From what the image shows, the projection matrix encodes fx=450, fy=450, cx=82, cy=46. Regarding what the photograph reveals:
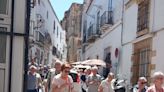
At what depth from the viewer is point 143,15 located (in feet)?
48.6

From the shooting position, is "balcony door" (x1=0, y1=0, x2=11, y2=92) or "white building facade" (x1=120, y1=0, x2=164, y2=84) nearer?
"balcony door" (x1=0, y1=0, x2=11, y2=92)

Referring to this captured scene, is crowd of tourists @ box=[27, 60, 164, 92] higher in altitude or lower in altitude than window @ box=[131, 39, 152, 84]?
lower

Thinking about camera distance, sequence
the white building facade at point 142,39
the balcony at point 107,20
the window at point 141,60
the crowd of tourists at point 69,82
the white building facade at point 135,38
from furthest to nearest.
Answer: the balcony at point 107,20, the window at point 141,60, the white building facade at point 135,38, the white building facade at point 142,39, the crowd of tourists at point 69,82

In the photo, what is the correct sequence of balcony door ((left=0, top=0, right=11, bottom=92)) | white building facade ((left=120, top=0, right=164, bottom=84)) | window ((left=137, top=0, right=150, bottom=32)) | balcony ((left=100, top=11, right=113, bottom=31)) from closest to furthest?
balcony door ((left=0, top=0, right=11, bottom=92))
white building facade ((left=120, top=0, right=164, bottom=84))
window ((left=137, top=0, right=150, bottom=32))
balcony ((left=100, top=11, right=113, bottom=31))

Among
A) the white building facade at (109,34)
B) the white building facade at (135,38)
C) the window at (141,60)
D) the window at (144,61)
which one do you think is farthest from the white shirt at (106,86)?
the white building facade at (109,34)

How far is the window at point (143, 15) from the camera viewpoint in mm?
14326

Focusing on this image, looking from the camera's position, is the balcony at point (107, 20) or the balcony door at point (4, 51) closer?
the balcony door at point (4, 51)

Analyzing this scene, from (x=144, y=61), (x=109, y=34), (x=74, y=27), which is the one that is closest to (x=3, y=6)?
(x=144, y=61)

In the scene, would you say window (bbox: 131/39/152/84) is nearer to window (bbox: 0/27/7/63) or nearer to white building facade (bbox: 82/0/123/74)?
white building facade (bbox: 82/0/123/74)

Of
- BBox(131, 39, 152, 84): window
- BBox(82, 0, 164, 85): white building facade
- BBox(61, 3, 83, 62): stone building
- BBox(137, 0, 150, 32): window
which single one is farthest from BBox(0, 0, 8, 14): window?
BBox(61, 3, 83, 62): stone building

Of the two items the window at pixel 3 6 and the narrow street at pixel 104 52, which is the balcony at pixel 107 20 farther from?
the window at pixel 3 6

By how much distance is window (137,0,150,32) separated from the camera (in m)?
14.3

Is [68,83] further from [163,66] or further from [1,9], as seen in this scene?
[163,66]

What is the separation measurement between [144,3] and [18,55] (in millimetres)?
9253
